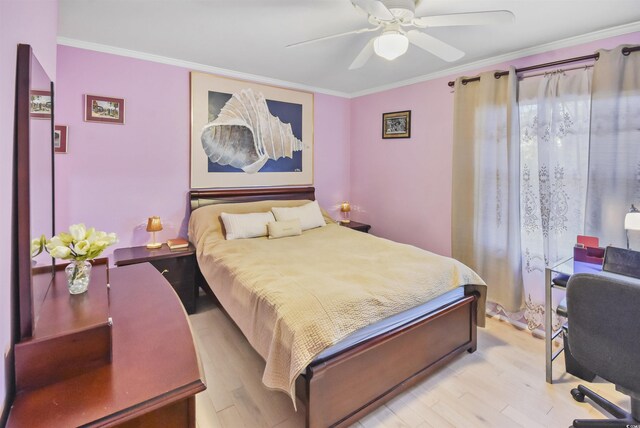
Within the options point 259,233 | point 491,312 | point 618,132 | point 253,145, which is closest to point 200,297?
point 259,233

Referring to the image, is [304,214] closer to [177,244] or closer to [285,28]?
[177,244]

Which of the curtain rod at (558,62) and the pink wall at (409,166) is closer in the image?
the curtain rod at (558,62)

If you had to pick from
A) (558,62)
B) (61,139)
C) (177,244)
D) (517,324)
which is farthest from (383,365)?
(61,139)

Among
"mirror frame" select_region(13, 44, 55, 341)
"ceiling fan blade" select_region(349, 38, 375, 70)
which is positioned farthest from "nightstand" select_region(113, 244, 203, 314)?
"ceiling fan blade" select_region(349, 38, 375, 70)

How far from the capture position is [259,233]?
3229mm

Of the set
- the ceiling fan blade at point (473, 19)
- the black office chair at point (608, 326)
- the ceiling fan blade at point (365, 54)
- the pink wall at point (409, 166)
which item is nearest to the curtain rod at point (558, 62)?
the pink wall at point (409, 166)

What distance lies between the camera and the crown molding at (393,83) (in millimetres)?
2406

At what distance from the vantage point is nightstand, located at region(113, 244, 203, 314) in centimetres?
286

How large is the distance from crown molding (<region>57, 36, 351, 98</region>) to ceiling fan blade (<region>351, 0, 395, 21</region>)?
222 cm

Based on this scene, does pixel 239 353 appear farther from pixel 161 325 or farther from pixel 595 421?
pixel 595 421

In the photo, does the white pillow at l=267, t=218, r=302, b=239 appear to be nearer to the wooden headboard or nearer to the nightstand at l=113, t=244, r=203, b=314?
the wooden headboard

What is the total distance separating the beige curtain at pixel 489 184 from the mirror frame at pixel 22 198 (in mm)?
3100

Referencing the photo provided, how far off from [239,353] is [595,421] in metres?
2.15

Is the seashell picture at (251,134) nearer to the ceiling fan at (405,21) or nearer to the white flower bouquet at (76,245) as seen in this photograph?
the ceiling fan at (405,21)
